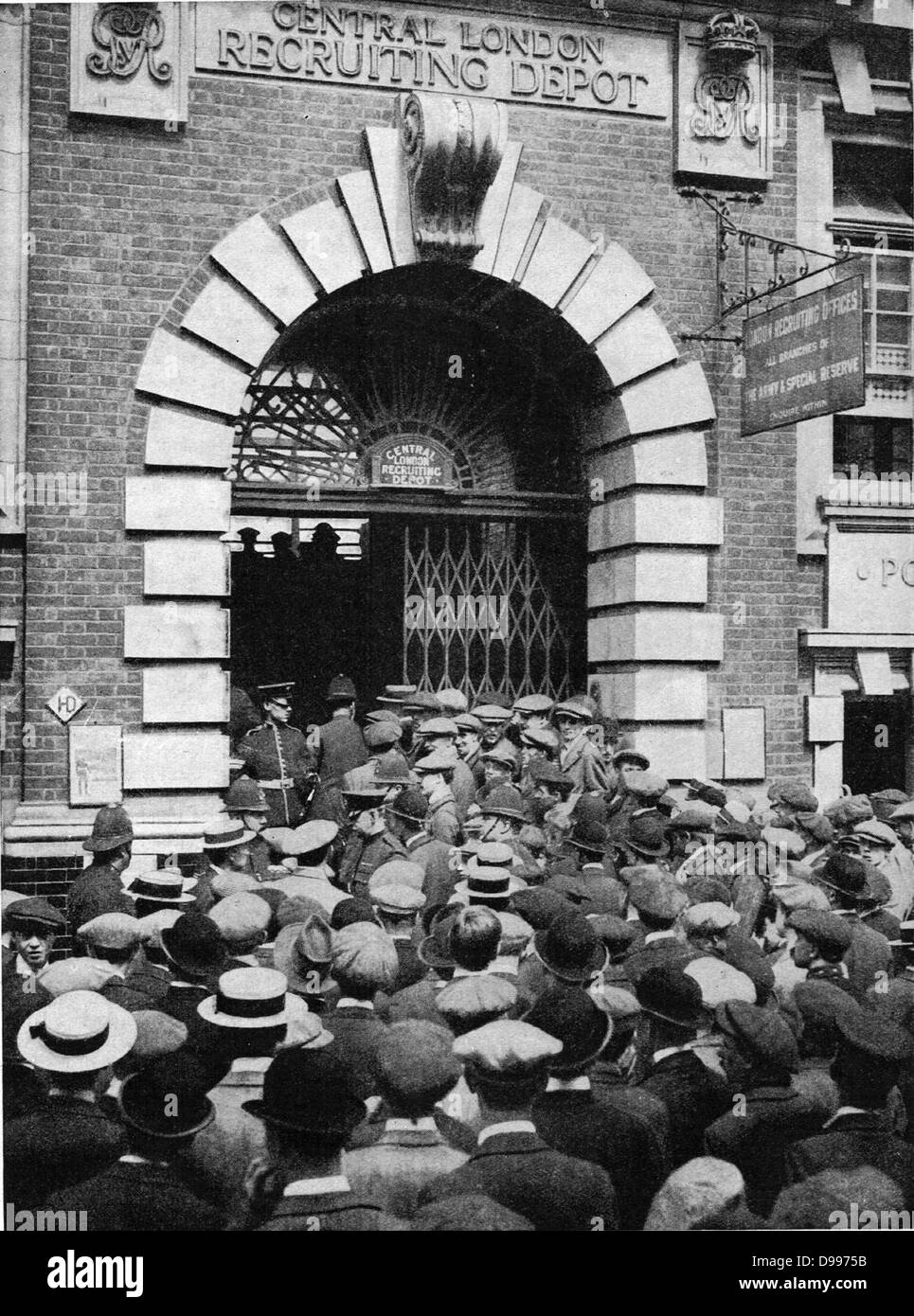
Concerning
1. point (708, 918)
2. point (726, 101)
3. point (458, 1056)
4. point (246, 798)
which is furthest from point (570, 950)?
point (726, 101)

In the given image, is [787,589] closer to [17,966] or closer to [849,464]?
[849,464]

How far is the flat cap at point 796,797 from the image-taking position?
328 inches

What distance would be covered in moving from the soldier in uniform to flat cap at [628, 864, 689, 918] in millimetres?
3593

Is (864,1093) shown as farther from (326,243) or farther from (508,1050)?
(326,243)

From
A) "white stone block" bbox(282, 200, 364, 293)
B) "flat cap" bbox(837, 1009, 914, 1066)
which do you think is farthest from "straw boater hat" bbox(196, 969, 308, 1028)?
"white stone block" bbox(282, 200, 364, 293)

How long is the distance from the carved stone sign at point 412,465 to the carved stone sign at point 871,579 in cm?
302

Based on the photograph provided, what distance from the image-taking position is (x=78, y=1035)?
380 centimetres

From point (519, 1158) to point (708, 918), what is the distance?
5.28 ft

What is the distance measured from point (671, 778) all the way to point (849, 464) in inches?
113

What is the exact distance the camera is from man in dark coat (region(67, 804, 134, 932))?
518 cm

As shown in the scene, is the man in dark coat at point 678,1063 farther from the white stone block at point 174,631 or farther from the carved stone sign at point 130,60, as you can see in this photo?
the carved stone sign at point 130,60

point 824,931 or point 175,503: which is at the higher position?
point 175,503

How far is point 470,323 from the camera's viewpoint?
9.60 metres

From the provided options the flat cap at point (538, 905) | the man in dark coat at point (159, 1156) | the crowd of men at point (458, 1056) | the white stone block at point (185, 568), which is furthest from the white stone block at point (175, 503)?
the man in dark coat at point (159, 1156)
